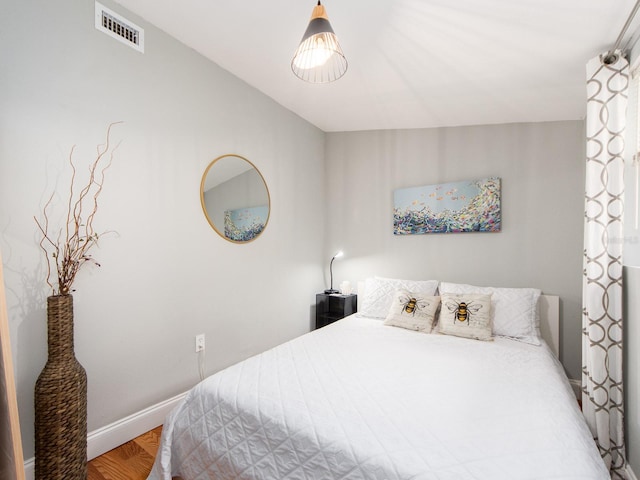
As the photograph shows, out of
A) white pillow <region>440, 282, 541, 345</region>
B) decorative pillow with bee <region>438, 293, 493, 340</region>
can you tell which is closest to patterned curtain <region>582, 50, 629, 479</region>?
white pillow <region>440, 282, 541, 345</region>

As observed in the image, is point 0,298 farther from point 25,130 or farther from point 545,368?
point 545,368

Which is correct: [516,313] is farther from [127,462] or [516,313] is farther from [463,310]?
[127,462]

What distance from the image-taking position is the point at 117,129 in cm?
188

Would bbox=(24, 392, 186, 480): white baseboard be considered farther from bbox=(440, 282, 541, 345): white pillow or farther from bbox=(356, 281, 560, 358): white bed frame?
bbox=(356, 281, 560, 358): white bed frame

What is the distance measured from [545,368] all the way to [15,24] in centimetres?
316

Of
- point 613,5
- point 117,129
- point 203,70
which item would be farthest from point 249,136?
point 613,5

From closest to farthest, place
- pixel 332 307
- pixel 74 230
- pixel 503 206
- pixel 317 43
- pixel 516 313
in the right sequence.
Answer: pixel 317 43, pixel 74 230, pixel 516 313, pixel 503 206, pixel 332 307

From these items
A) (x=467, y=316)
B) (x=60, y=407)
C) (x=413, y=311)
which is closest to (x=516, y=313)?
(x=467, y=316)

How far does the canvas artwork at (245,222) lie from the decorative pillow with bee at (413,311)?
132 cm

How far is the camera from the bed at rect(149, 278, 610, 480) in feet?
3.54

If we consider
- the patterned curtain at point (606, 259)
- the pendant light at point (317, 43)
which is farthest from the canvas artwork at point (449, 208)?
the pendant light at point (317, 43)

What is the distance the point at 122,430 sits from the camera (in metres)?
1.89

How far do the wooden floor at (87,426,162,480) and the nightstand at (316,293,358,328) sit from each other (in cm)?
180

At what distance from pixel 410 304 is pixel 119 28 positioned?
8.76ft
